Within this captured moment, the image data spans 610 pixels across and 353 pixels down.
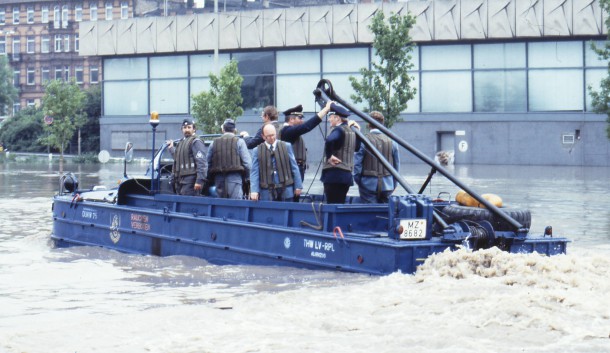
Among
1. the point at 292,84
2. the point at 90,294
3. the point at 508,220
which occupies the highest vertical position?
the point at 292,84

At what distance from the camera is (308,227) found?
41.3 ft

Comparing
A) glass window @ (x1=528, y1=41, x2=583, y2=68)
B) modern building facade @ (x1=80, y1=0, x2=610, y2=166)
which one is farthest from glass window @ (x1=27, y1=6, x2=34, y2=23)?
glass window @ (x1=528, y1=41, x2=583, y2=68)

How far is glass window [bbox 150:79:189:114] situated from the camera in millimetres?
58969

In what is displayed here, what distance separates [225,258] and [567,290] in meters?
4.82

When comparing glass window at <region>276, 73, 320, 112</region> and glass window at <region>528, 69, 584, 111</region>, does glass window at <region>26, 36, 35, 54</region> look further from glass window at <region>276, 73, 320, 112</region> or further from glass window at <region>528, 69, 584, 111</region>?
glass window at <region>528, 69, 584, 111</region>

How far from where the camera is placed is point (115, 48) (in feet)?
200

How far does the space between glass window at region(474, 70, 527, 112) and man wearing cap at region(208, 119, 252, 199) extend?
3891 cm

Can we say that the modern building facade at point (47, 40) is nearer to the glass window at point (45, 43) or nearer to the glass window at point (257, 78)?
the glass window at point (45, 43)

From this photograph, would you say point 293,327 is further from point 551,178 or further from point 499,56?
point 499,56

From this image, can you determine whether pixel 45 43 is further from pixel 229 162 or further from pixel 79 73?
pixel 229 162

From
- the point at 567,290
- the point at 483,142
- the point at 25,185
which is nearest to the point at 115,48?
the point at 483,142

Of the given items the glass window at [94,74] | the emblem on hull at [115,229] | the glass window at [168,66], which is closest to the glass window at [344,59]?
the glass window at [168,66]

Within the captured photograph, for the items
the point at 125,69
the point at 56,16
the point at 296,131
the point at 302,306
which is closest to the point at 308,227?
the point at 296,131

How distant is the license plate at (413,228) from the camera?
11312mm
